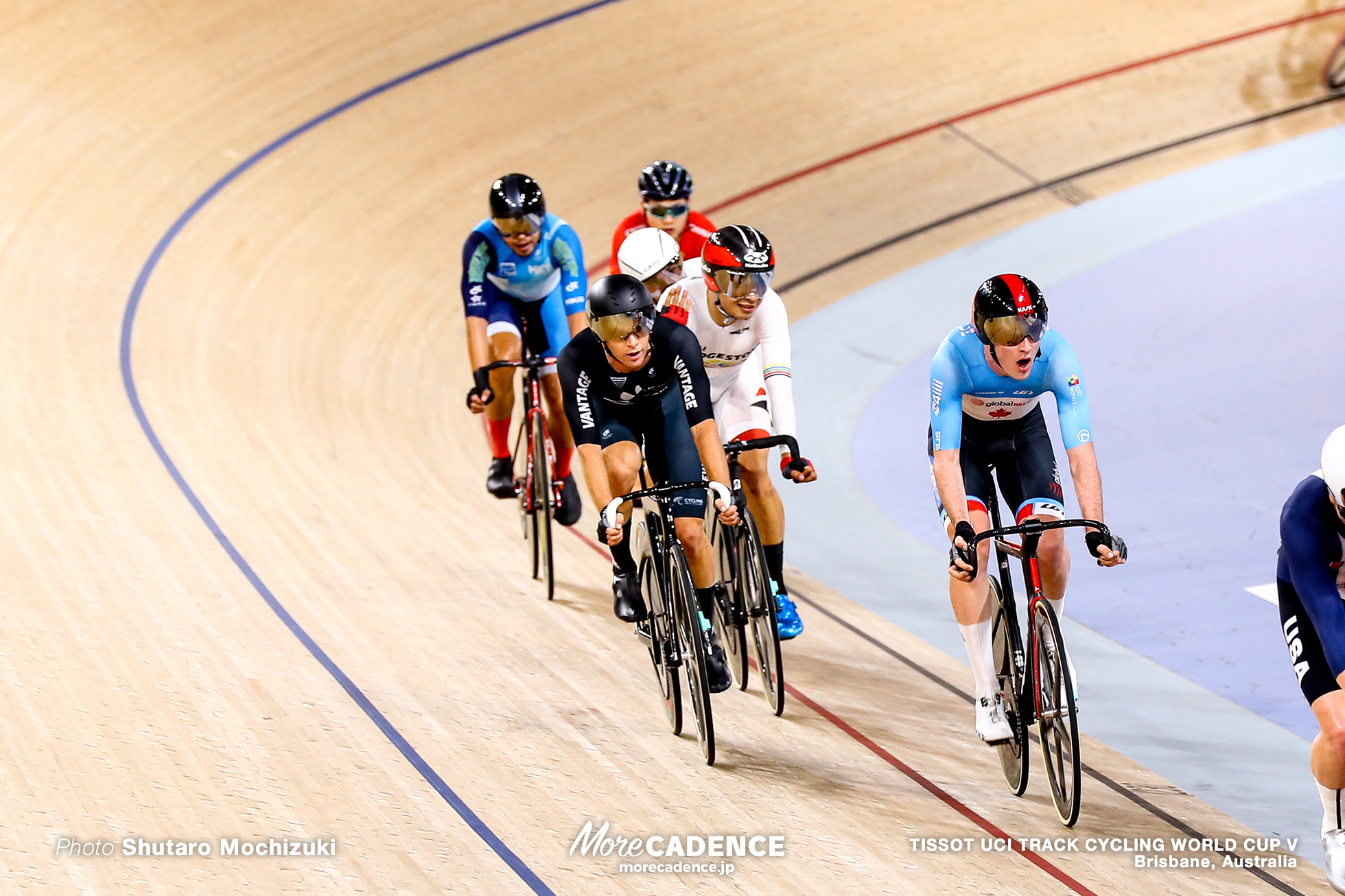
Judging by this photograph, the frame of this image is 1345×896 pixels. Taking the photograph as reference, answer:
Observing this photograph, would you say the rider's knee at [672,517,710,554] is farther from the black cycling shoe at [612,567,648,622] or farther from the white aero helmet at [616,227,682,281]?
the white aero helmet at [616,227,682,281]

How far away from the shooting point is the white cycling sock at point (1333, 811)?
2.34 m

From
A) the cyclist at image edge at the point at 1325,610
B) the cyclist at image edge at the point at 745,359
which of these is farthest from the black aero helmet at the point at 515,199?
the cyclist at image edge at the point at 1325,610

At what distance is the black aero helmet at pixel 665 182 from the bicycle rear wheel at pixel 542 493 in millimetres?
911

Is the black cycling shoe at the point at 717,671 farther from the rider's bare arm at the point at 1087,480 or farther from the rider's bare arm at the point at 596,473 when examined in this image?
the rider's bare arm at the point at 1087,480

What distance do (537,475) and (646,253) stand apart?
955 mm

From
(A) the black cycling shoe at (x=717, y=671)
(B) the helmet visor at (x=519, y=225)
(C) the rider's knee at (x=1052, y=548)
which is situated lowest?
(A) the black cycling shoe at (x=717, y=671)

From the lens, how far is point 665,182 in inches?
172

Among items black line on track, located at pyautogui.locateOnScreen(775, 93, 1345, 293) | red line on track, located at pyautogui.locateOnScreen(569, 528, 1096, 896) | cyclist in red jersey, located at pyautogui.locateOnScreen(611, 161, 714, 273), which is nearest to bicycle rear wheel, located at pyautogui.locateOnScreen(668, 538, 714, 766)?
red line on track, located at pyautogui.locateOnScreen(569, 528, 1096, 896)

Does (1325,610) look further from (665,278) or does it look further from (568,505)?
(568,505)

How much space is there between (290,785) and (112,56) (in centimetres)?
614

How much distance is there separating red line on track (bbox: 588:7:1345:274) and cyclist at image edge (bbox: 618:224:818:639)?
331 centimetres

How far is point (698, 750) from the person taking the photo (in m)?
3.20

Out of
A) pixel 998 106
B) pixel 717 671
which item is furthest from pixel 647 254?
pixel 998 106

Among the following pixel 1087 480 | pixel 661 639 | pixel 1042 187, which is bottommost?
pixel 661 639
